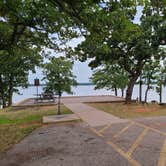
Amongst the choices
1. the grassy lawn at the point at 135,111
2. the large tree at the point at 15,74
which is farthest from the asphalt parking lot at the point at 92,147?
the large tree at the point at 15,74

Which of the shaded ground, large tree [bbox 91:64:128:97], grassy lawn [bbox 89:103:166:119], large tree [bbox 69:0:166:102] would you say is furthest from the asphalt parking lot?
large tree [bbox 91:64:128:97]

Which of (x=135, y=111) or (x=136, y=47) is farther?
(x=136, y=47)

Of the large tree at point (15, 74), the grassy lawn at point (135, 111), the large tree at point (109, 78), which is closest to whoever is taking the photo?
the grassy lawn at point (135, 111)

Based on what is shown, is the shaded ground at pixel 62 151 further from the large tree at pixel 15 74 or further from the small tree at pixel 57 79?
the large tree at pixel 15 74

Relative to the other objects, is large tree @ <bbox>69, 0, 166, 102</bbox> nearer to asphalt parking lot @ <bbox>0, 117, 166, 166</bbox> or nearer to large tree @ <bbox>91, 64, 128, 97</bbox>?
asphalt parking lot @ <bbox>0, 117, 166, 166</bbox>

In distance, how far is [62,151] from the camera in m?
5.59

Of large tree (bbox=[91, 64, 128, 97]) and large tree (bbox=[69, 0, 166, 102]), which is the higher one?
large tree (bbox=[69, 0, 166, 102])

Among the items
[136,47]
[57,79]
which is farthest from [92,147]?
[136,47]

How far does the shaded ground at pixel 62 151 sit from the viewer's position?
480 centimetres

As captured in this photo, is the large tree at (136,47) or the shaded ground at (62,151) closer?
the shaded ground at (62,151)

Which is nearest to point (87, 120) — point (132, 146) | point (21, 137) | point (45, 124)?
point (45, 124)

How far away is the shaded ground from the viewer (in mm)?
4801

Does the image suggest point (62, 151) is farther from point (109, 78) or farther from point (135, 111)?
point (109, 78)

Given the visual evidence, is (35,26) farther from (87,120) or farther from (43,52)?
(87,120)
